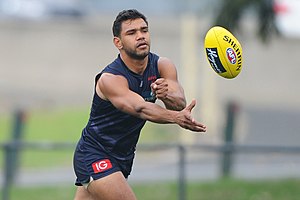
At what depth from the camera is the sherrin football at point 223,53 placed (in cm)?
867

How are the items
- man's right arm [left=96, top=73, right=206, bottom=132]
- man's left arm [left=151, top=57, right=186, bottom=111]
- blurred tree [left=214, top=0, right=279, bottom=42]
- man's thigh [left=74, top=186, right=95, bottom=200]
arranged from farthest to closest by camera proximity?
1. blurred tree [left=214, top=0, right=279, bottom=42]
2. man's thigh [left=74, top=186, right=95, bottom=200]
3. man's left arm [left=151, top=57, right=186, bottom=111]
4. man's right arm [left=96, top=73, right=206, bottom=132]

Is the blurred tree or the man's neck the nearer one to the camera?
the man's neck

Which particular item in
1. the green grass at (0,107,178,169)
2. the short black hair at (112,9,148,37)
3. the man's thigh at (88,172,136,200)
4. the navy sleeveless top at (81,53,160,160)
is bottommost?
the green grass at (0,107,178,169)

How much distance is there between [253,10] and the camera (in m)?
14.4

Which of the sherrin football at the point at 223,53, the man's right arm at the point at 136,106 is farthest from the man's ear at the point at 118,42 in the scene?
the sherrin football at the point at 223,53

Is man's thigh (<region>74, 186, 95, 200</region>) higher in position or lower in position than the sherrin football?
lower

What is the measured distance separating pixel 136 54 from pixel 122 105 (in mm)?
516

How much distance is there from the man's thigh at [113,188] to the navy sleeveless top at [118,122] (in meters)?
0.23

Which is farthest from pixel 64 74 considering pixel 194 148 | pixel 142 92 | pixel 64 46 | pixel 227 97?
pixel 142 92

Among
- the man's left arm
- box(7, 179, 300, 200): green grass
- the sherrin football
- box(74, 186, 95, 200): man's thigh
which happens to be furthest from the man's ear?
box(7, 179, 300, 200): green grass

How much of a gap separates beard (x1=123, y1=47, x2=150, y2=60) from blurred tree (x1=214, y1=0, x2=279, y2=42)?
533 cm

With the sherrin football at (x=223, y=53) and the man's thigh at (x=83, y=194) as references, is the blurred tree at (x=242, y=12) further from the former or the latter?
the man's thigh at (x=83, y=194)

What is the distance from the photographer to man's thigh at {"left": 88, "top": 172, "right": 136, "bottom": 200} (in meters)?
8.80

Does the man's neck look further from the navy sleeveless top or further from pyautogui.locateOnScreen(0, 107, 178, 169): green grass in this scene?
pyautogui.locateOnScreen(0, 107, 178, 169): green grass
